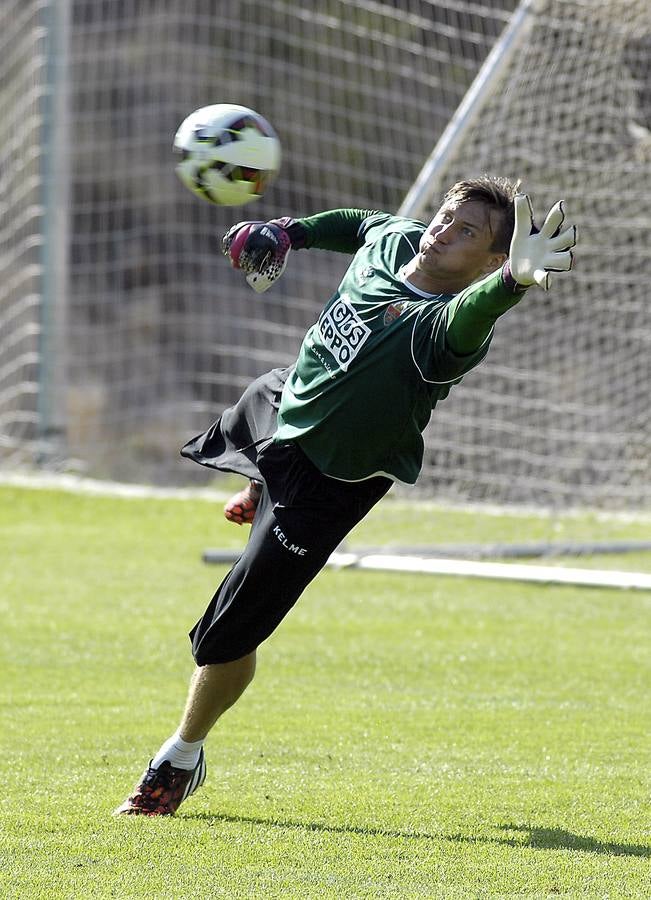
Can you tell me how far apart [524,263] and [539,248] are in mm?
52

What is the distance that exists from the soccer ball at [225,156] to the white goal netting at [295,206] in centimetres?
369

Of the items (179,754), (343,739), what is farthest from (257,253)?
(343,739)

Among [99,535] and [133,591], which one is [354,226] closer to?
[133,591]

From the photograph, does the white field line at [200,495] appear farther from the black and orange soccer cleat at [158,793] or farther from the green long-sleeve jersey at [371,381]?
the black and orange soccer cleat at [158,793]

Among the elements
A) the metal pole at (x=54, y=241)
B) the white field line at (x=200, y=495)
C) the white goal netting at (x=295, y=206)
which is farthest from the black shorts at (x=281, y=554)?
the metal pole at (x=54, y=241)

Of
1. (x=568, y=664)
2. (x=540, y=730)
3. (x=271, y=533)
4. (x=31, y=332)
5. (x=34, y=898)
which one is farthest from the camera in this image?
(x=31, y=332)

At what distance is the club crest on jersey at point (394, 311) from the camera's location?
13.6 ft

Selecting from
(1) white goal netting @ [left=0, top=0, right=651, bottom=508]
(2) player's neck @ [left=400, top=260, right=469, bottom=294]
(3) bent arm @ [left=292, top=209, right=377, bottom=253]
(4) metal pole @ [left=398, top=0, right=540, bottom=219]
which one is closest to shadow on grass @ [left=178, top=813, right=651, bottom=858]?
(2) player's neck @ [left=400, top=260, right=469, bottom=294]

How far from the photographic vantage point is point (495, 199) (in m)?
4.18

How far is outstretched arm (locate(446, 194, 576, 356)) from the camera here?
344 cm

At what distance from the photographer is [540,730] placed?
206 inches

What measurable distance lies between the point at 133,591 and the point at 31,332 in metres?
5.04

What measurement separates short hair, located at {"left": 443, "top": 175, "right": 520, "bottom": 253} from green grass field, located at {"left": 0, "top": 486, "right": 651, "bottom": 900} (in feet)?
5.21

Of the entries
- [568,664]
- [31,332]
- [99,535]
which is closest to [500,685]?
[568,664]
